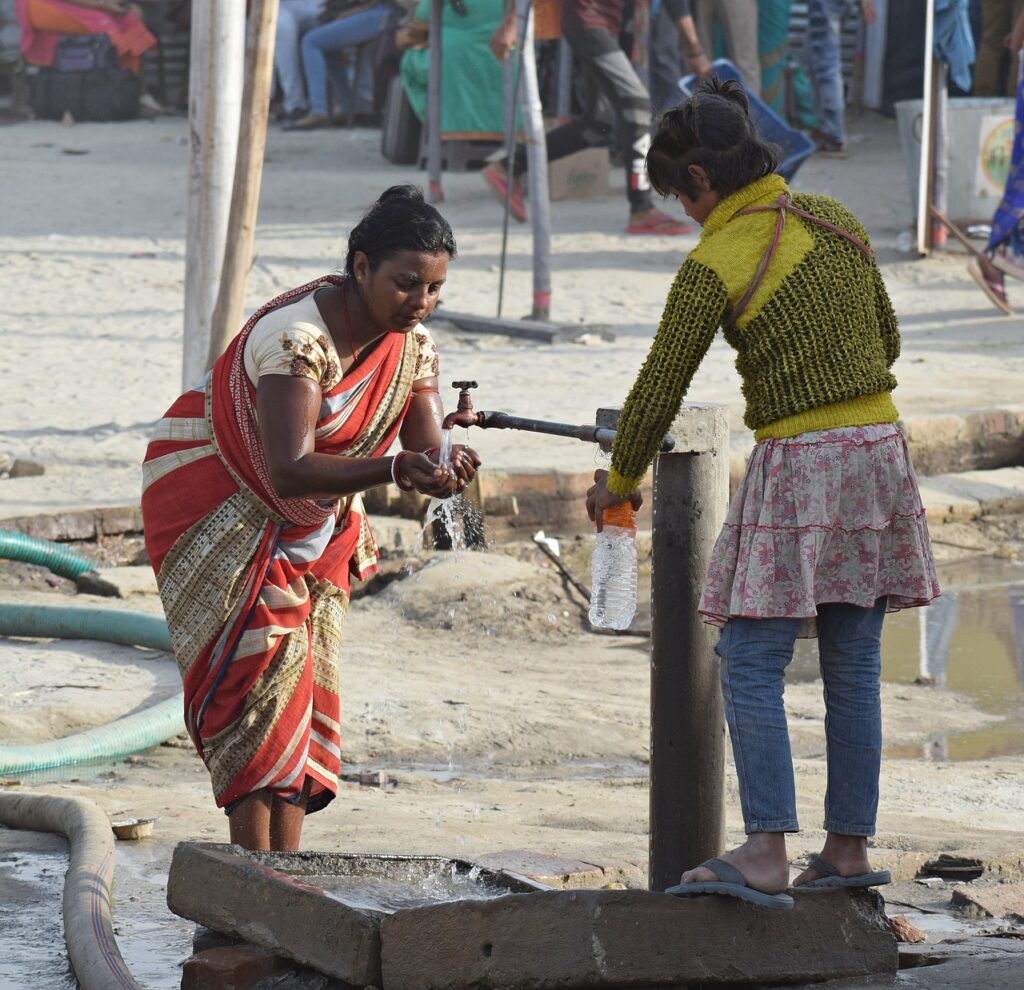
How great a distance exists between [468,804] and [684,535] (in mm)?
1563

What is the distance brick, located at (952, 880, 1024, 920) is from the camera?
358 cm

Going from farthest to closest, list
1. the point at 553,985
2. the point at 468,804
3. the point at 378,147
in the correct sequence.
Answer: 1. the point at 378,147
2. the point at 468,804
3. the point at 553,985

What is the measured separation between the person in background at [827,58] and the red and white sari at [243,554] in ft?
41.8

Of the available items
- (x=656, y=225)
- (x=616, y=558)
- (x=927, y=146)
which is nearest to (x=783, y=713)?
(x=616, y=558)

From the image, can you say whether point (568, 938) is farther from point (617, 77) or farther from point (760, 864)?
point (617, 77)

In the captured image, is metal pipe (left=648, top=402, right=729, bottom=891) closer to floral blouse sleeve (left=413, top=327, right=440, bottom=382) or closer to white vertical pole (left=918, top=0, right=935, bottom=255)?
floral blouse sleeve (left=413, top=327, right=440, bottom=382)

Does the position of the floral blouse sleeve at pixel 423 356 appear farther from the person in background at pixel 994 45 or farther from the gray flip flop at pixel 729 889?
the person in background at pixel 994 45

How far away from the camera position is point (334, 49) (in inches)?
694

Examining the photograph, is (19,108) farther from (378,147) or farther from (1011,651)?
(1011,651)

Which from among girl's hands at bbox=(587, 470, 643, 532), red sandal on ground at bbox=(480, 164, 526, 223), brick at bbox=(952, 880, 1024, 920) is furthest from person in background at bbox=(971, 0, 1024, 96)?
girl's hands at bbox=(587, 470, 643, 532)

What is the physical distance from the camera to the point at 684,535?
3.25m

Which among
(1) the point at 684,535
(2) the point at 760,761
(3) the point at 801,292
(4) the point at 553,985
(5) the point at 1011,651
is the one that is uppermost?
(3) the point at 801,292

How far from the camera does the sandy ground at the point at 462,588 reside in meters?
4.41

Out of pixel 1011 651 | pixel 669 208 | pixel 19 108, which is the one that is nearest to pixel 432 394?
pixel 1011 651
